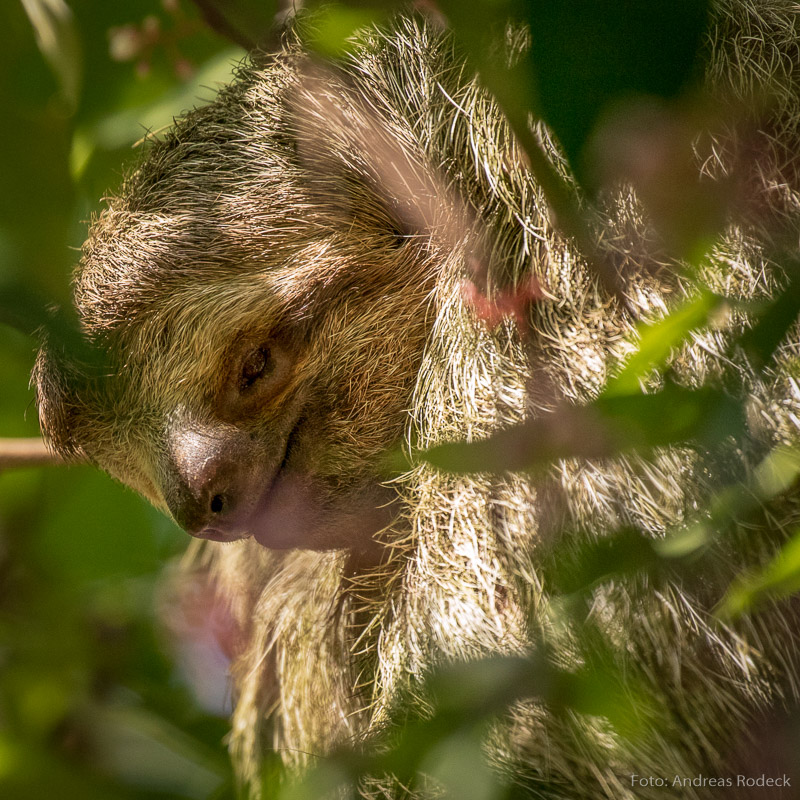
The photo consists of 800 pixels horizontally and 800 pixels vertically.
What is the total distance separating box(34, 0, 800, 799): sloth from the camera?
1.08 metres

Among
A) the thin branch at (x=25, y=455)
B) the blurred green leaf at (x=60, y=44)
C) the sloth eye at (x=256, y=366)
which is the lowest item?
the thin branch at (x=25, y=455)

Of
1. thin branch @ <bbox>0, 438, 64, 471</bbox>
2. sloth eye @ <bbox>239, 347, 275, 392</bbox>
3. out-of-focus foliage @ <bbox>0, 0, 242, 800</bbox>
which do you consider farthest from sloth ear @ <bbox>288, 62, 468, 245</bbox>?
thin branch @ <bbox>0, 438, 64, 471</bbox>

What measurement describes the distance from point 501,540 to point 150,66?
4.46ft

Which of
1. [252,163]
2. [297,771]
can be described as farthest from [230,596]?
[252,163]

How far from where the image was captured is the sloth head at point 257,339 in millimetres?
1373

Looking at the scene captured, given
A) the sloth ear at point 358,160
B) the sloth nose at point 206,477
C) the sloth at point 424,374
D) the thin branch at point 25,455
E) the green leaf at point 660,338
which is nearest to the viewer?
the green leaf at point 660,338

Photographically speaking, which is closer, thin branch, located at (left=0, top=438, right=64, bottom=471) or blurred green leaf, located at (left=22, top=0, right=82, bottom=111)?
blurred green leaf, located at (left=22, top=0, right=82, bottom=111)

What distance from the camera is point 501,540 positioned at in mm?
1212

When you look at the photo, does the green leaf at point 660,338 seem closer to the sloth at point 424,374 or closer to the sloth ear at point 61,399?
the sloth at point 424,374

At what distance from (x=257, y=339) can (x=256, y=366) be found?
40 mm

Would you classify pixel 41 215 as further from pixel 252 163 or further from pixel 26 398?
pixel 26 398

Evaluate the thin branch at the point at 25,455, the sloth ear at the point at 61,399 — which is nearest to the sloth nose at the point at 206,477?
the sloth ear at the point at 61,399

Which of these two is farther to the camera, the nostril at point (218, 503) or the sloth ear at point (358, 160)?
the sloth ear at point (358, 160)

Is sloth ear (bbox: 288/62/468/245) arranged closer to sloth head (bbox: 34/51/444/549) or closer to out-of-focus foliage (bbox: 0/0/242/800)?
sloth head (bbox: 34/51/444/549)
